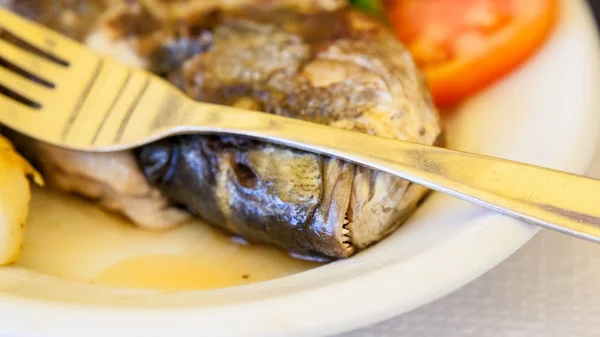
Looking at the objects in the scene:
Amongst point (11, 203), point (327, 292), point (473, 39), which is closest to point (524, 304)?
point (327, 292)

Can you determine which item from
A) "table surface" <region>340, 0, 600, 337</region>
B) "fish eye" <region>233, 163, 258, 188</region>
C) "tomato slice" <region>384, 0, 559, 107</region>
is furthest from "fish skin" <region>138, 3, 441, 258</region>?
"tomato slice" <region>384, 0, 559, 107</region>

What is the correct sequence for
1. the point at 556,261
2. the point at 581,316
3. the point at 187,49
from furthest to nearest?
the point at 187,49 < the point at 556,261 < the point at 581,316

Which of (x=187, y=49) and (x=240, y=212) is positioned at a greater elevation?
(x=187, y=49)

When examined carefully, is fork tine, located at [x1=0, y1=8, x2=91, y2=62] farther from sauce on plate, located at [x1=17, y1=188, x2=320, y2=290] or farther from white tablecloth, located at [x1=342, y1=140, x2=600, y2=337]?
white tablecloth, located at [x1=342, y1=140, x2=600, y2=337]

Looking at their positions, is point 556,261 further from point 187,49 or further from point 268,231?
point 187,49

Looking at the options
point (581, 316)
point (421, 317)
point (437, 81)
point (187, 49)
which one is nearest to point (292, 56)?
point (187, 49)

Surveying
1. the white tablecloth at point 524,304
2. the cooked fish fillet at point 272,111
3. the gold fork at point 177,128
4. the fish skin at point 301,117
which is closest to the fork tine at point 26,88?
the gold fork at point 177,128

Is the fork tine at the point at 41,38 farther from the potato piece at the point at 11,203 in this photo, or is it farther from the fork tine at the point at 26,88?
the potato piece at the point at 11,203
